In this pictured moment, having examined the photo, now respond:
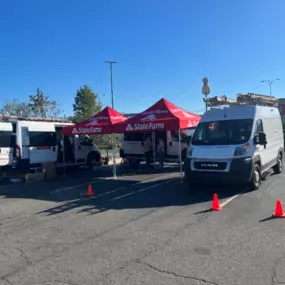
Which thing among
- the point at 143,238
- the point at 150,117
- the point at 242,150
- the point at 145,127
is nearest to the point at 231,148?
the point at 242,150

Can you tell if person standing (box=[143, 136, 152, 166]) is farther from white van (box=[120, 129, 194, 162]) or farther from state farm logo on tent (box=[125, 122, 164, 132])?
state farm logo on tent (box=[125, 122, 164, 132])

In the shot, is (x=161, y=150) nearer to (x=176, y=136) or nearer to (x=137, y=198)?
(x=176, y=136)

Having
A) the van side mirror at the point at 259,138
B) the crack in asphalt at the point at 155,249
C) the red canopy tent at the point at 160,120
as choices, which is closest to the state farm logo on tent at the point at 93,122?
the red canopy tent at the point at 160,120

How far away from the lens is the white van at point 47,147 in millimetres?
13906

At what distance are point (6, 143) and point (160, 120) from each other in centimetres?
614

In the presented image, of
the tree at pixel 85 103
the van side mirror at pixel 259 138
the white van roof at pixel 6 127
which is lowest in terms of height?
the van side mirror at pixel 259 138

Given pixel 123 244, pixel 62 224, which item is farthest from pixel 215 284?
pixel 62 224

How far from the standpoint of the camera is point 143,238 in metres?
6.03

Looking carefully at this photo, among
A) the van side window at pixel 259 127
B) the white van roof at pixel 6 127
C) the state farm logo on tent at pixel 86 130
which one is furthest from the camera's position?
the state farm logo on tent at pixel 86 130

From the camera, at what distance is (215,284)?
409 cm

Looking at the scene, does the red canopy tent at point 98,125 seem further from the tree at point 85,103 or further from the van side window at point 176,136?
the tree at point 85,103

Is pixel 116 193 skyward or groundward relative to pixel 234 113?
groundward

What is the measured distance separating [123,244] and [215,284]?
201cm

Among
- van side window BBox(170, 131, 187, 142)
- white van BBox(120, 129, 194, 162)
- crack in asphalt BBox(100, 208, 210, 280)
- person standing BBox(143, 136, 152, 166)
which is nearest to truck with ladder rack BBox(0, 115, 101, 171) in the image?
white van BBox(120, 129, 194, 162)
